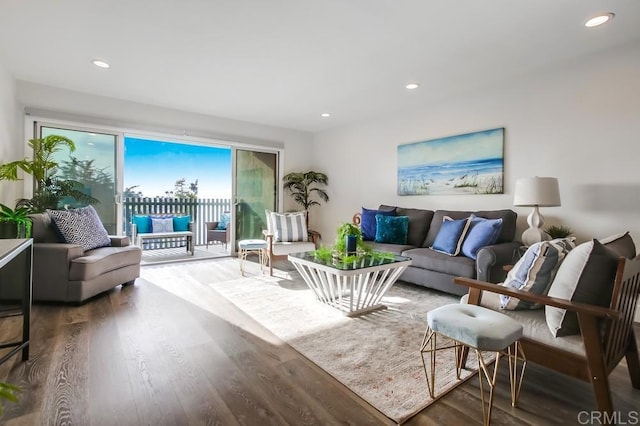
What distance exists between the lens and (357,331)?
250 centimetres

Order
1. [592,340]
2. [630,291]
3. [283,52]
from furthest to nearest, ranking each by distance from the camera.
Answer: [283,52]
[630,291]
[592,340]

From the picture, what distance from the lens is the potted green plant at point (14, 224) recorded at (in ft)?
9.07

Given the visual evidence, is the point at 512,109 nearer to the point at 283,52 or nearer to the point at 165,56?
the point at 283,52

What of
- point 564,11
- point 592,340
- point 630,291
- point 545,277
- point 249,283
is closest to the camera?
point 592,340

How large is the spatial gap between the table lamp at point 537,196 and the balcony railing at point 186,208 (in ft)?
19.1

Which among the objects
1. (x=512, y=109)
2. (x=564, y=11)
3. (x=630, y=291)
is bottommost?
(x=630, y=291)

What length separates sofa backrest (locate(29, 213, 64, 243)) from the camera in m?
3.09

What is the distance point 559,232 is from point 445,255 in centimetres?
107

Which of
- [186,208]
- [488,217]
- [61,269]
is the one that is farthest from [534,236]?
[186,208]

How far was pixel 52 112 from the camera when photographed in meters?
3.90

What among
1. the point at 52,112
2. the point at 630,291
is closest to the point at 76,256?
the point at 52,112

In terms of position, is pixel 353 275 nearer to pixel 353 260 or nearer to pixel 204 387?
pixel 353 260

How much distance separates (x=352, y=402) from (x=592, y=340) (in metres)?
1.13

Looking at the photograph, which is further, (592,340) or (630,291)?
(630,291)
